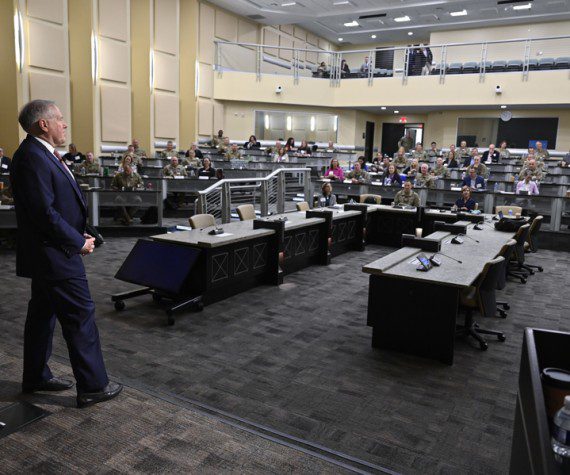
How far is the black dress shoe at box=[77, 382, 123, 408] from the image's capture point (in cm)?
294

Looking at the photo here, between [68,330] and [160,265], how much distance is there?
2180 mm

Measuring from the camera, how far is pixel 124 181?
9.57 m

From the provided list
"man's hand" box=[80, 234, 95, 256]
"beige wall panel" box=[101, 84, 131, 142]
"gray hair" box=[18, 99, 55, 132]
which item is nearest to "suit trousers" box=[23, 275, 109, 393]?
"man's hand" box=[80, 234, 95, 256]

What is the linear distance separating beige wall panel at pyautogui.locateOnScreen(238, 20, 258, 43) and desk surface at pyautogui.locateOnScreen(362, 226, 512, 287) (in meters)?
16.1

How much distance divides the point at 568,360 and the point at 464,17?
67.9ft

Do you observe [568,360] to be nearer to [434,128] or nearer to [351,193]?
[351,193]

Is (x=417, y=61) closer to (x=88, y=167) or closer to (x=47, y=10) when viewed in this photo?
(x=47, y=10)

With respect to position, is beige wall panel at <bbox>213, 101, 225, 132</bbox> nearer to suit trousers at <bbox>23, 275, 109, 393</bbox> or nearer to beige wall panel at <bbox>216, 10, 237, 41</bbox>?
beige wall panel at <bbox>216, 10, 237, 41</bbox>

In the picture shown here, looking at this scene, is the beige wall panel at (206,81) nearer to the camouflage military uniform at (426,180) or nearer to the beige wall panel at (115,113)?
the beige wall panel at (115,113)

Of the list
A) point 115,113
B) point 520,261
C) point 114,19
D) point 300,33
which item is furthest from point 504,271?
point 300,33

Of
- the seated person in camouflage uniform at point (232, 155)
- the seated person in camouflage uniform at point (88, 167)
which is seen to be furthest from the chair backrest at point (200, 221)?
the seated person in camouflage uniform at point (232, 155)

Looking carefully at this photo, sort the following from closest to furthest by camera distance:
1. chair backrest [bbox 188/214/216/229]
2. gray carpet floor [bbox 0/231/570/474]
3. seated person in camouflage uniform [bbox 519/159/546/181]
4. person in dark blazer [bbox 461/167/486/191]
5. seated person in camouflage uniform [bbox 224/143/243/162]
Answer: gray carpet floor [bbox 0/231/570/474] → chair backrest [bbox 188/214/216/229] → person in dark blazer [bbox 461/167/486/191] → seated person in camouflage uniform [bbox 519/159/546/181] → seated person in camouflage uniform [bbox 224/143/243/162]

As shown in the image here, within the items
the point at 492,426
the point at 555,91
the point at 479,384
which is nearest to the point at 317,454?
the point at 492,426

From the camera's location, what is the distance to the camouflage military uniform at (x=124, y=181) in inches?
374
